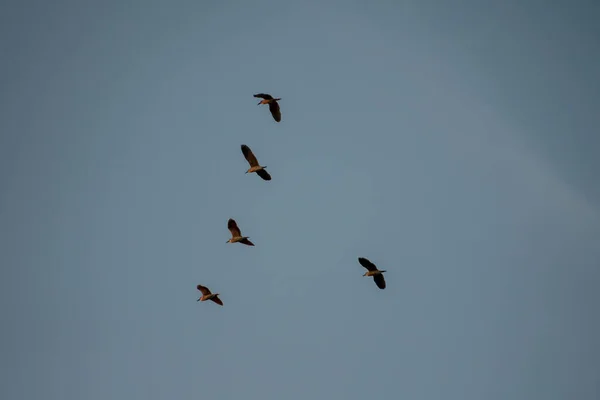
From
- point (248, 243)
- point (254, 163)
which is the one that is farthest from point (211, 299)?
point (254, 163)

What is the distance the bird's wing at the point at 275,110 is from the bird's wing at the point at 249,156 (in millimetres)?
2027

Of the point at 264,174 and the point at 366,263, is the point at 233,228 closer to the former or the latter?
the point at 264,174

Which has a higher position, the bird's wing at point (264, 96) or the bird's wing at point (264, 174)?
the bird's wing at point (264, 96)

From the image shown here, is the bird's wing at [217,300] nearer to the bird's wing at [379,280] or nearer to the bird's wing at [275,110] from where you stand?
the bird's wing at [379,280]

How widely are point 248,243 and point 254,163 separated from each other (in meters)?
4.03

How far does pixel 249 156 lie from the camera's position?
49.0 metres

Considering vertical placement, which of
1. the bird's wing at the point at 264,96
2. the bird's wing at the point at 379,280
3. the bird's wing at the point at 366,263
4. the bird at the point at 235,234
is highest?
the bird's wing at the point at 264,96

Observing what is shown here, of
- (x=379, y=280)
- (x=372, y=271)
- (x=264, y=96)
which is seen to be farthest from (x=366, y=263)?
(x=264, y=96)

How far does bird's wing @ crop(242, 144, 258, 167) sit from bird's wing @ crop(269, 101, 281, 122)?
79.8 inches

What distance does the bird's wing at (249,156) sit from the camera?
48.9 metres

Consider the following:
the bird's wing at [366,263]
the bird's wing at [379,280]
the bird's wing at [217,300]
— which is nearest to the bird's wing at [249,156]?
the bird's wing at [366,263]

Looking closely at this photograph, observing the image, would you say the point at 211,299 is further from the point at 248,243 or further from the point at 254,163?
the point at 254,163

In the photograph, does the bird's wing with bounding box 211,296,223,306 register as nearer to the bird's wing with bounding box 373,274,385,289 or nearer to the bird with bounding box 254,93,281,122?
the bird's wing with bounding box 373,274,385,289

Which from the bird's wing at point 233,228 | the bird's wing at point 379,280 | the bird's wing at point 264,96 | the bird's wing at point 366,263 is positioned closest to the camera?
the bird's wing at point 264,96
